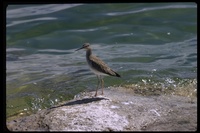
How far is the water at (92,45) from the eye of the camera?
1145cm

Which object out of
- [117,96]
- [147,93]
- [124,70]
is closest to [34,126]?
[117,96]

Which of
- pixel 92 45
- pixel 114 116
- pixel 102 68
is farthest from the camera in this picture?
pixel 92 45

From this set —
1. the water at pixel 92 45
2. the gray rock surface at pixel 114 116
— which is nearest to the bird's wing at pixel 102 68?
the gray rock surface at pixel 114 116

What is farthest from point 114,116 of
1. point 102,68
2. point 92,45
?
point 92,45

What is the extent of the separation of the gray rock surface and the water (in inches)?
98.1

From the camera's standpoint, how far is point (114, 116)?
6742 mm

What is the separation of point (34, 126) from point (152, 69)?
6246mm

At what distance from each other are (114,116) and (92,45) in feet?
31.7

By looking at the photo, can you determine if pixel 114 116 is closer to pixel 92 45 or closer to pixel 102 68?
pixel 102 68

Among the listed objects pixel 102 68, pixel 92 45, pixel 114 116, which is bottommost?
pixel 92 45

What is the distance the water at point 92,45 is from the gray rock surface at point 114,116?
8.17 ft

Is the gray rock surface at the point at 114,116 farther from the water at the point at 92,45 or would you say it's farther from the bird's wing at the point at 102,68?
the water at the point at 92,45

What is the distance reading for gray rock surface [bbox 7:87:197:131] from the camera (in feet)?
21.2

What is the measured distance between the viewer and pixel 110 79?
11664 mm
